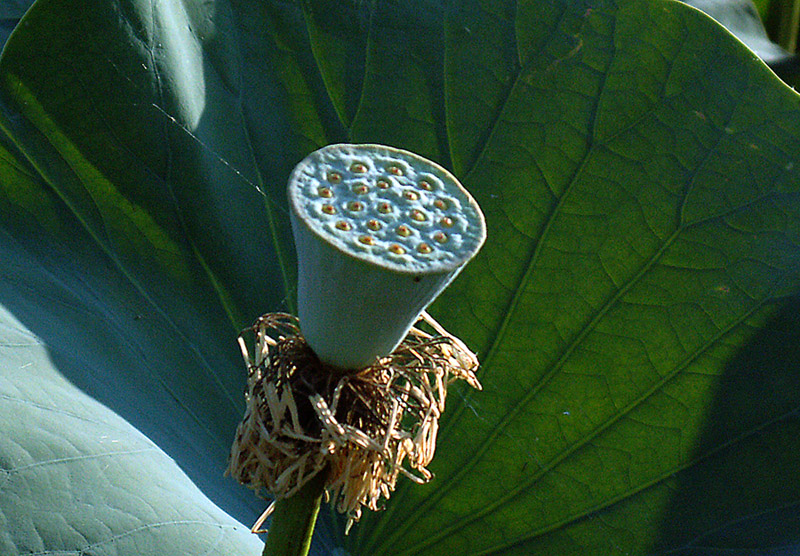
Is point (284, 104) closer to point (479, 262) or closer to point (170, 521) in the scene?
point (479, 262)

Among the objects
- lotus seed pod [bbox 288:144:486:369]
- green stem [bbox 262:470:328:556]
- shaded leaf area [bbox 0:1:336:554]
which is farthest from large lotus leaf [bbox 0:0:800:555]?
lotus seed pod [bbox 288:144:486:369]

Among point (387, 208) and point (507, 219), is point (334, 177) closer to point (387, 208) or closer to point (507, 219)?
point (387, 208)

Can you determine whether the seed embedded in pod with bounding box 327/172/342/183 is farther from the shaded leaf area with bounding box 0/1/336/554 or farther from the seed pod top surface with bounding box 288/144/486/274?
the shaded leaf area with bounding box 0/1/336/554

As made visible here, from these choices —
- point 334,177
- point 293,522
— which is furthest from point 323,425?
point 334,177

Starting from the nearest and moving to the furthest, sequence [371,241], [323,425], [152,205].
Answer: [371,241], [323,425], [152,205]

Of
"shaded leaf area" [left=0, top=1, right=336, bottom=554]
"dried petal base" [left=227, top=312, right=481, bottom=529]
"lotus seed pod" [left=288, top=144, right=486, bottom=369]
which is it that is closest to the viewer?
"lotus seed pod" [left=288, top=144, right=486, bottom=369]

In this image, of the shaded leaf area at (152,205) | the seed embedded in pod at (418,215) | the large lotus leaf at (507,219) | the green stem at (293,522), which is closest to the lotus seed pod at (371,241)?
the seed embedded in pod at (418,215)
